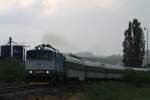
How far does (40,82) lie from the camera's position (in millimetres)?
38125

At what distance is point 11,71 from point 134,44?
39967 mm

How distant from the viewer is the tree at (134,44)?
9750 centimetres

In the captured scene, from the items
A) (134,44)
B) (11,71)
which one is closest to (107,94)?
(11,71)

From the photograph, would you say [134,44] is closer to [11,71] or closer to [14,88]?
[11,71]

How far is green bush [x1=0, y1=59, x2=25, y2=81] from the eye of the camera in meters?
59.2

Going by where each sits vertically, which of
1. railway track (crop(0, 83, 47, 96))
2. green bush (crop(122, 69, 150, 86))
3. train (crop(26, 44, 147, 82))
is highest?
train (crop(26, 44, 147, 82))

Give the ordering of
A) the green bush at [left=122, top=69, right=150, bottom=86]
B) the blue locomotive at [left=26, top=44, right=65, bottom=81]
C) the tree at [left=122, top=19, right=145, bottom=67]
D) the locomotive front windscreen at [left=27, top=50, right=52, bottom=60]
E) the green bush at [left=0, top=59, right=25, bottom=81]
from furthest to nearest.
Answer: the tree at [left=122, top=19, right=145, bottom=67] → the green bush at [left=122, top=69, right=150, bottom=86] → the green bush at [left=0, top=59, right=25, bottom=81] → the locomotive front windscreen at [left=27, top=50, right=52, bottom=60] → the blue locomotive at [left=26, top=44, right=65, bottom=81]

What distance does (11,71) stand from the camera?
6359cm

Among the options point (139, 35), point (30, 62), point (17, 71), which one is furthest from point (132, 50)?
point (30, 62)

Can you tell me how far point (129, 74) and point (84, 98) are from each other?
45032mm

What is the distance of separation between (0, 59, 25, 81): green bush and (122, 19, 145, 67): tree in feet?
115

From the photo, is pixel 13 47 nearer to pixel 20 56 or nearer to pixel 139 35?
pixel 20 56

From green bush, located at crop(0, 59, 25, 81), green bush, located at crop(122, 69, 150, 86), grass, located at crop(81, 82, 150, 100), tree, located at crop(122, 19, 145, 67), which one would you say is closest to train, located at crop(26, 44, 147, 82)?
grass, located at crop(81, 82, 150, 100)

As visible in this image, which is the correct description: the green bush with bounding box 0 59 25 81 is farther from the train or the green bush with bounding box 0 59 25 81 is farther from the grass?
the train
